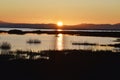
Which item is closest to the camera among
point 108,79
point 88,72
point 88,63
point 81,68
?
point 108,79

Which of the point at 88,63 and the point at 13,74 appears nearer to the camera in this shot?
the point at 13,74

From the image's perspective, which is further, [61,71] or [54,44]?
[54,44]

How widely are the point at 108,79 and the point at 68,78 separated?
200 cm

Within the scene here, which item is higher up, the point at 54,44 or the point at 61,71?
the point at 54,44

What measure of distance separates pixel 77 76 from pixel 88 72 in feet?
4.63

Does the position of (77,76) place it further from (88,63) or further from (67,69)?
(88,63)

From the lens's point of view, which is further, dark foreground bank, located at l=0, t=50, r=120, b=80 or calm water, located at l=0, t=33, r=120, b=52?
calm water, located at l=0, t=33, r=120, b=52

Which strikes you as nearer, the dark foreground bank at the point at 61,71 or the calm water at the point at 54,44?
the dark foreground bank at the point at 61,71

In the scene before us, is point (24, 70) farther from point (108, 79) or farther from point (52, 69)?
point (108, 79)

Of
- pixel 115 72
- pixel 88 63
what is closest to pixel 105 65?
pixel 88 63

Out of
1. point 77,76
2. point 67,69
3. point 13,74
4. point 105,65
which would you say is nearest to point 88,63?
point 105,65

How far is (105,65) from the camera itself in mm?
21422

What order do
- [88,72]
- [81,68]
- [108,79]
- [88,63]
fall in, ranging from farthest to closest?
1. [88,63]
2. [81,68]
3. [88,72]
4. [108,79]

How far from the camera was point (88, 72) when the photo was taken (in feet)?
61.1
